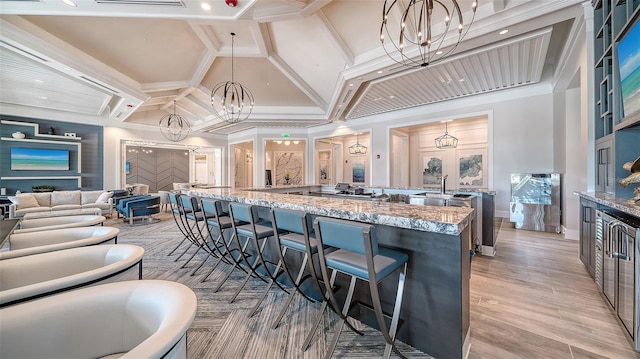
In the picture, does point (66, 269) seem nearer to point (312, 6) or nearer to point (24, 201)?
point (312, 6)

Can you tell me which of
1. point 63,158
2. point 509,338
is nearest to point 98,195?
point 63,158

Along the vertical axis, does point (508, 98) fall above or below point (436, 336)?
above

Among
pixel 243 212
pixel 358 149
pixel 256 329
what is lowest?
pixel 256 329

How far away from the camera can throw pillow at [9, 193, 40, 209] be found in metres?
5.29

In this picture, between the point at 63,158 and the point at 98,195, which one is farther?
the point at 63,158

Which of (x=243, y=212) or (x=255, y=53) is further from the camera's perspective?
(x=255, y=53)

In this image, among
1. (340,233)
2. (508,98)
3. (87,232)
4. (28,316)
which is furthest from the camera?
(508,98)

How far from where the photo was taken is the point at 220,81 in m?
6.49

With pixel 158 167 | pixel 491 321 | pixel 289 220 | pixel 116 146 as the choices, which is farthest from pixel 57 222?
pixel 158 167

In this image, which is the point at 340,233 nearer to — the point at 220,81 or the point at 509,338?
the point at 509,338

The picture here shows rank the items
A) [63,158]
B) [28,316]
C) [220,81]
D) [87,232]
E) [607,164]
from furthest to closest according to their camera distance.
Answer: [63,158] < [220,81] < [607,164] < [87,232] < [28,316]

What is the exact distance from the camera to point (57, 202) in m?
5.92

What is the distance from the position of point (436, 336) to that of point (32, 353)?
1.93 metres

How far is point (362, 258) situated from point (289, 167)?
38.0 ft
